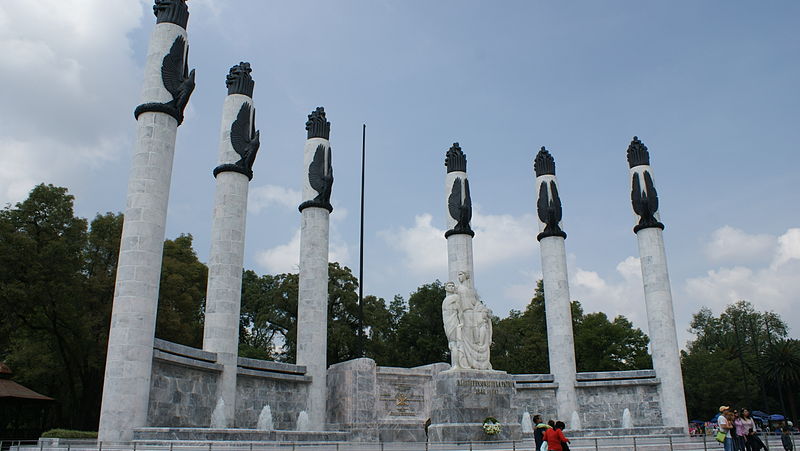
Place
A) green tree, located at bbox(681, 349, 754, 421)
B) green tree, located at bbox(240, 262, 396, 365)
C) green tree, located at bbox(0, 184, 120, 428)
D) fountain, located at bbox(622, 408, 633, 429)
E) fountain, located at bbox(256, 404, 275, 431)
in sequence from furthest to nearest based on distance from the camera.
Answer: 1. green tree, located at bbox(681, 349, 754, 421)
2. green tree, located at bbox(240, 262, 396, 365)
3. fountain, located at bbox(622, 408, 633, 429)
4. green tree, located at bbox(0, 184, 120, 428)
5. fountain, located at bbox(256, 404, 275, 431)

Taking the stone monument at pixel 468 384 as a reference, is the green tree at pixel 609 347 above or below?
above

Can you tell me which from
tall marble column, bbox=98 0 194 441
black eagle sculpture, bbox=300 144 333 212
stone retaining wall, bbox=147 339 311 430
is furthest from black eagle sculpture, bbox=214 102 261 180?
stone retaining wall, bbox=147 339 311 430

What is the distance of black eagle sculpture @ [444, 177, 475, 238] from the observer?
28953mm

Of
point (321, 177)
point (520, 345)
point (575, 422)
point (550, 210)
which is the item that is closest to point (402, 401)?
point (575, 422)

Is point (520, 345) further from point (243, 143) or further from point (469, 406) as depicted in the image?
point (469, 406)

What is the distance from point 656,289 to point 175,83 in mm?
20909

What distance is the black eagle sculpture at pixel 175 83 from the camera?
59.6 ft

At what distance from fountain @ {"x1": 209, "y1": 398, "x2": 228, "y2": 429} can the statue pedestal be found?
6.78m

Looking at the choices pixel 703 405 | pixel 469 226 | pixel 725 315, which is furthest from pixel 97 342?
pixel 725 315

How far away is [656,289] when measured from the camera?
27.4 m

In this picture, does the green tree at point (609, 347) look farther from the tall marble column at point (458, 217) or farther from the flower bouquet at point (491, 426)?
the flower bouquet at point (491, 426)

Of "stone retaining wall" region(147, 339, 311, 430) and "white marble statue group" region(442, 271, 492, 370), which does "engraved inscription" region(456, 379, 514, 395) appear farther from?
"stone retaining wall" region(147, 339, 311, 430)

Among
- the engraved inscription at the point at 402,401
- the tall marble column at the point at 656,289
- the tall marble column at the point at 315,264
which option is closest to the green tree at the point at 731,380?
the tall marble column at the point at 656,289

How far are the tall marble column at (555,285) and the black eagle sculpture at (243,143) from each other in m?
13.8
